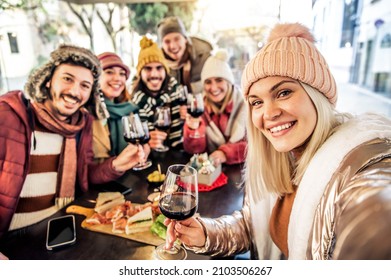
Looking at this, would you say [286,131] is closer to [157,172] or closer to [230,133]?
[157,172]

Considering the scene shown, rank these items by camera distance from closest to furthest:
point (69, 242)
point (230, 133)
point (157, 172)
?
1. point (69, 242)
2. point (157, 172)
3. point (230, 133)

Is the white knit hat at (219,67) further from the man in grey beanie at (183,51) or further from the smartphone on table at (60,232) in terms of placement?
the smartphone on table at (60,232)

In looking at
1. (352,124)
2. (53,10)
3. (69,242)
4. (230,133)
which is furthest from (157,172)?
(53,10)

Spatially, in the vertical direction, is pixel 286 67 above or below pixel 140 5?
below

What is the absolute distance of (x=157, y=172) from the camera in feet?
3.92

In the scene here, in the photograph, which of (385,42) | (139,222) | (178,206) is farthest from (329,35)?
(139,222)

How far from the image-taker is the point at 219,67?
64.7 inches

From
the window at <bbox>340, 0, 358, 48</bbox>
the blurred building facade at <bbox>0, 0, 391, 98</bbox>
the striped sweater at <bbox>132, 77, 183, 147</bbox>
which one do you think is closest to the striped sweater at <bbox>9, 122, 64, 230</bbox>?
the blurred building facade at <bbox>0, 0, 391, 98</bbox>

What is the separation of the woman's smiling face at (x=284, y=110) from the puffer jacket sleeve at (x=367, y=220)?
0.78ft

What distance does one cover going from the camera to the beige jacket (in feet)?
1.40

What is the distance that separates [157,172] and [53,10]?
3.36ft

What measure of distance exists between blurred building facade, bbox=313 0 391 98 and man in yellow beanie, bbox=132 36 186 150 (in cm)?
98

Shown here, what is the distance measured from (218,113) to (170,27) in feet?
2.01

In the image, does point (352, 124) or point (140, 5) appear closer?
point (352, 124)
